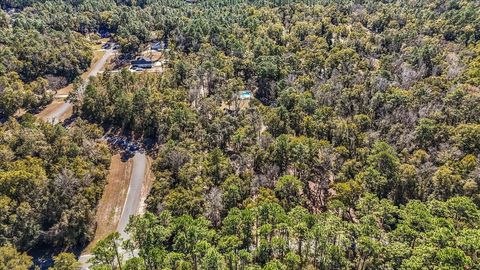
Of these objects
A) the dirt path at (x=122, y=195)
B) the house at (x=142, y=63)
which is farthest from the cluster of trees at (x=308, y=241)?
the house at (x=142, y=63)

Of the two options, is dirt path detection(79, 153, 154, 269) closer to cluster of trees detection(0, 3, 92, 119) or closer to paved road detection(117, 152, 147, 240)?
paved road detection(117, 152, 147, 240)

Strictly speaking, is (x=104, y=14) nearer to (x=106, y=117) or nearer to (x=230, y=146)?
(x=106, y=117)

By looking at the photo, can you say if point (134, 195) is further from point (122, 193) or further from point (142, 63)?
point (142, 63)

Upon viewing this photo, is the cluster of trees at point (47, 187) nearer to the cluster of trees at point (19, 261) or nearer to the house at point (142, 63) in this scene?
the cluster of trees at point (19, 261)

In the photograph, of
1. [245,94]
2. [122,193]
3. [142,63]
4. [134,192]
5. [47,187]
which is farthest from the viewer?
[142,63]

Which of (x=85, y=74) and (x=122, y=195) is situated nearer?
(x=122, y=195)

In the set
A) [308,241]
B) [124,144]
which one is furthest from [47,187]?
[308,241]
